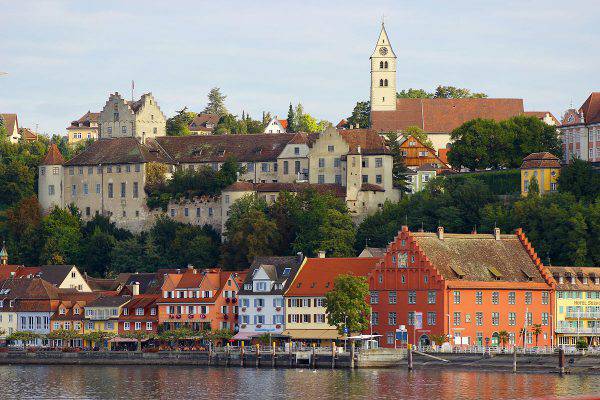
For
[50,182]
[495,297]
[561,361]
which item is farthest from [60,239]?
[561,361]

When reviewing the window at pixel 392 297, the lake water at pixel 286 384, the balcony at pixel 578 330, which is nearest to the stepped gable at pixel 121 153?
the window at pixel 392 297

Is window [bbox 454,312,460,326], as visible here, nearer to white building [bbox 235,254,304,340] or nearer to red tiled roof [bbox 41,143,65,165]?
white building [bbox 235,254,304,340]

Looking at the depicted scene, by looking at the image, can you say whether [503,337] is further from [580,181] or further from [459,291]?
[580,181]

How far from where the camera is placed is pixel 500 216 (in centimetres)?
14112

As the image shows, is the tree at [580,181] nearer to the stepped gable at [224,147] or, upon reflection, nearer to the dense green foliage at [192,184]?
the stepped gable at [224,147]

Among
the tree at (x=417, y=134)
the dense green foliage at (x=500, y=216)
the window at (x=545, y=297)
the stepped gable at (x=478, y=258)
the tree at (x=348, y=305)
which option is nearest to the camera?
the tree at (x=348, y=305)

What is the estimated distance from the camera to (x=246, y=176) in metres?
164

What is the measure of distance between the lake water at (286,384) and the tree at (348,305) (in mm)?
5530

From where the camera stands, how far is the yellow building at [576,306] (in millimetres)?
123438

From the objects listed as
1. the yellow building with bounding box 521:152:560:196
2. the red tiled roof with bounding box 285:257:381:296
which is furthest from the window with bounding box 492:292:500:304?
the yellow building with bounding box 521:152:560:196

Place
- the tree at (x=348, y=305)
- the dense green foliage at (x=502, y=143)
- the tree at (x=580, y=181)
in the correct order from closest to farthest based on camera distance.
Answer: the tree at (x=348, y=305) < the tree at (x=580, y=181) < the dense green foliage at (x=502, y=143)

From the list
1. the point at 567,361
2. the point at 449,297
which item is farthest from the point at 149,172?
the point at 567,361

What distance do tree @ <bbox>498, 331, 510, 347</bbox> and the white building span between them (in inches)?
734

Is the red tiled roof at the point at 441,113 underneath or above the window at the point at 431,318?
above
